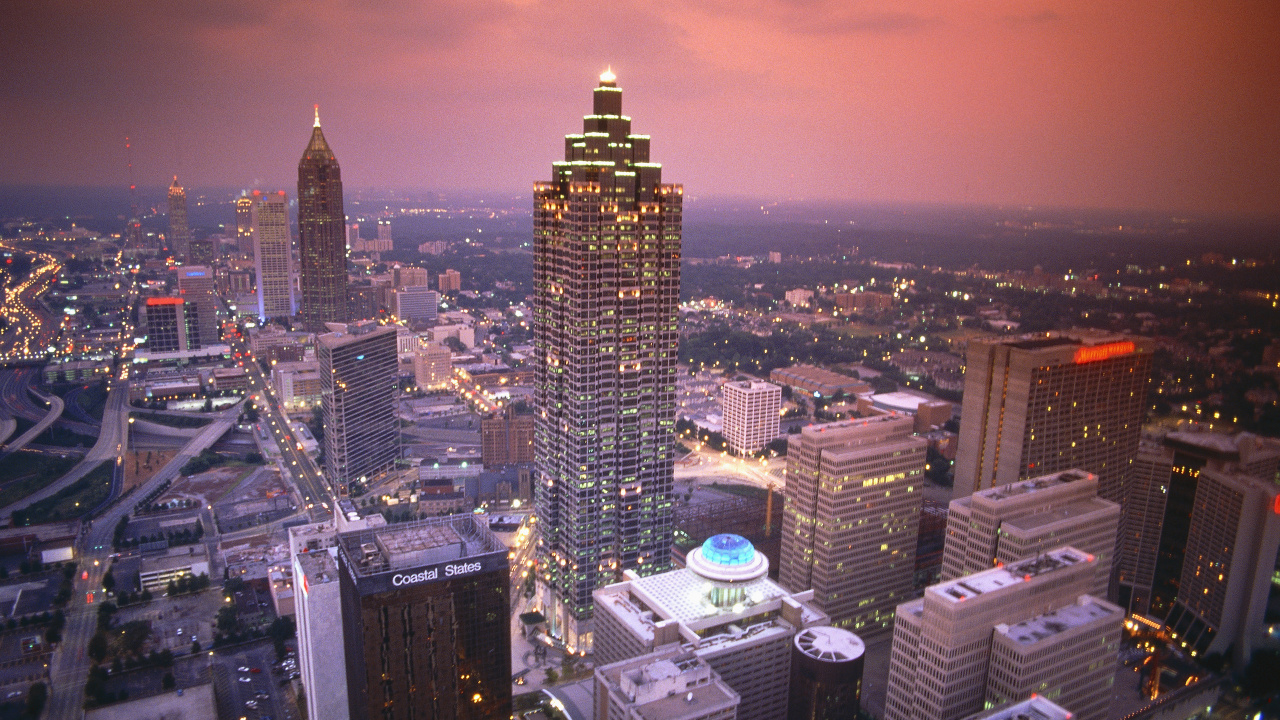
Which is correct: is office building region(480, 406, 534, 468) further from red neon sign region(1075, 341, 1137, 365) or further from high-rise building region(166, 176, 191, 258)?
high-rise building region(166, 176, 191, 258)

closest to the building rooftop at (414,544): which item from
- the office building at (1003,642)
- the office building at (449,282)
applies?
the office building at (1003,642)

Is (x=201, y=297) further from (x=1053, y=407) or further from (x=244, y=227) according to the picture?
(x=1053, y=407)

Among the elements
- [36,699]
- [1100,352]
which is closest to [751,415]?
[1100,352]

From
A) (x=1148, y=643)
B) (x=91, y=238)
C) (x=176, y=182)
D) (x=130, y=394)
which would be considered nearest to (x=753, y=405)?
(x=1148, y=643)

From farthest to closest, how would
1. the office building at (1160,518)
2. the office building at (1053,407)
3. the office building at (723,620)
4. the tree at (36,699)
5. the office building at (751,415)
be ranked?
the office building at (751,415)
the office building at (1053,407)
the office building at (1160,518)
the tree at (36,699)
the office building at (723,620)

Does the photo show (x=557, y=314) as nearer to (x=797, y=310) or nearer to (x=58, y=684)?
(x=58, y=684)

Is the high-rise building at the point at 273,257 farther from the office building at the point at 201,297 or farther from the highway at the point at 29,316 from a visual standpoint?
the highway at the point at 29,316
